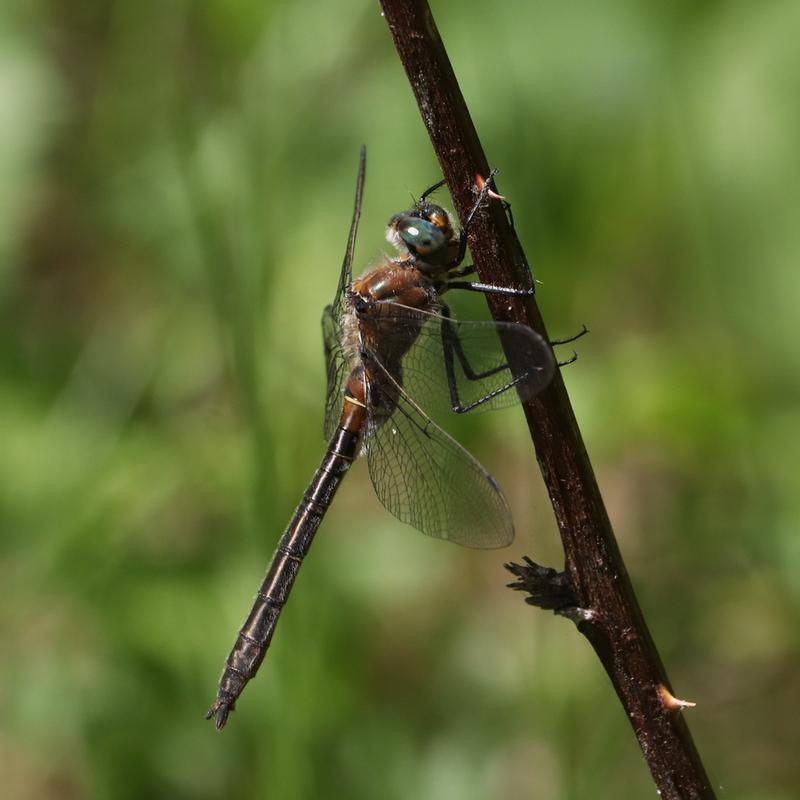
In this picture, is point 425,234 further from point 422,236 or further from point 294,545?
point 294,545

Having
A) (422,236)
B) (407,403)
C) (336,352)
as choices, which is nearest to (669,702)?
(407,403)

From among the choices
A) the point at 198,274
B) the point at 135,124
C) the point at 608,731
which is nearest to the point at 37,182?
the point at 135,124

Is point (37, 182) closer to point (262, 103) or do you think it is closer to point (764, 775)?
point (262, 103)

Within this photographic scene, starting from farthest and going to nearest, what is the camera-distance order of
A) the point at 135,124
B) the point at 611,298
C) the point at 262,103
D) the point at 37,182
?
the point at 37,182
the point at 135,124
the point at 611,298
the point at 262,103

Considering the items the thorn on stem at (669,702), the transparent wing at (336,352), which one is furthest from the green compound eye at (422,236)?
the thorn on stem at (669,702)

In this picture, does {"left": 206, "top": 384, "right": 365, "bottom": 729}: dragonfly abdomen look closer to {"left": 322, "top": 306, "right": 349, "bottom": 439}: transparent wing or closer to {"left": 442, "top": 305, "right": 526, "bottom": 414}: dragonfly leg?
{"left": 322, "top": 306, "right": 349, "bottom": 439}: transparent wing
